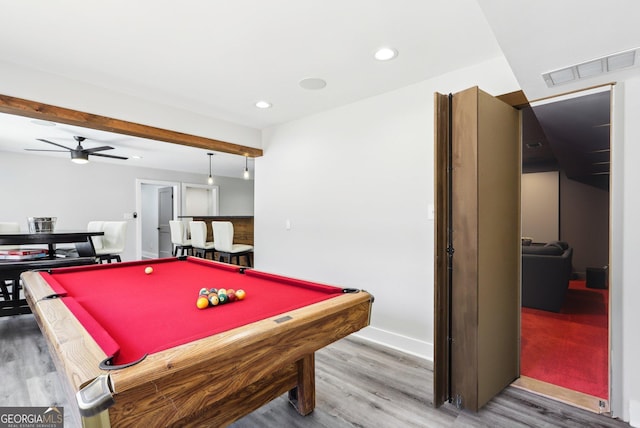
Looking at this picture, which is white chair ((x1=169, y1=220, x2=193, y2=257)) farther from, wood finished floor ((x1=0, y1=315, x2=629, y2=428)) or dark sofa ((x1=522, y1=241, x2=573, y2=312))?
dark sofa ((x1=522, y1=241, x2=573, y2=312))

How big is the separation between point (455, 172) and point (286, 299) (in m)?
1.27

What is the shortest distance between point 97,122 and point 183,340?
265 cm

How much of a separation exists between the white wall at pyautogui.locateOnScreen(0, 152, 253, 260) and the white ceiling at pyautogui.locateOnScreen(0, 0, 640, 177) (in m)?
Result: 4.20

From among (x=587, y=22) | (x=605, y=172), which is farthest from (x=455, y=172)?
(x=605, y=172)

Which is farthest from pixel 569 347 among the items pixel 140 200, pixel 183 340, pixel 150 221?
pixel 150 221

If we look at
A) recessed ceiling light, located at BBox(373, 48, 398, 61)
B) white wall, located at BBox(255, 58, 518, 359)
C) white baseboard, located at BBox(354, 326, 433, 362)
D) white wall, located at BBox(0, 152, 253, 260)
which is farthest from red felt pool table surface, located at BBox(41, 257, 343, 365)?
white wall, located at BBox(0, 152, 253, 260)

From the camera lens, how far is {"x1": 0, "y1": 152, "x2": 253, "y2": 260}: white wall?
5457mm

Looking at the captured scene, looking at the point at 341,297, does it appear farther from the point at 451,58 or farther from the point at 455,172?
the point at 451,58

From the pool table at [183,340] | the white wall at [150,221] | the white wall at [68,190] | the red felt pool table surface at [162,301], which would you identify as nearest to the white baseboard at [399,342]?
the pool table at [183,340]

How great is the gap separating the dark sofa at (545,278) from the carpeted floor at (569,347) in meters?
0.13

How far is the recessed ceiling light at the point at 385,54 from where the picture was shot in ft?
7.35

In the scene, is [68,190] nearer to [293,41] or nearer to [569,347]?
[293,41]

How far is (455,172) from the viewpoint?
196 cm

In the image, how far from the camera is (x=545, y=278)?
12.8 ft
